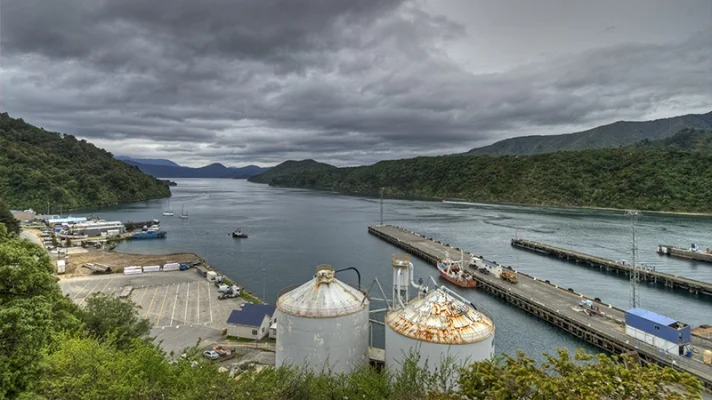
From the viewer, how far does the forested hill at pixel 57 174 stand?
12144 cm

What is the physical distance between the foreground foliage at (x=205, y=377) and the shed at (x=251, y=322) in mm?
12507

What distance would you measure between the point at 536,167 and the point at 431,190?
52556 millimetres

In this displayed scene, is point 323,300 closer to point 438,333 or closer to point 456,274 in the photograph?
point 438,333

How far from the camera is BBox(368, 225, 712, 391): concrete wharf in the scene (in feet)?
83.5

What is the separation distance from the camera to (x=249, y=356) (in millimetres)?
25297

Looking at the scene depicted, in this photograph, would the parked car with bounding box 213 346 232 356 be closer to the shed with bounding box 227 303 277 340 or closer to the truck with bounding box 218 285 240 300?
the shed with bounding box 227 303 277 340

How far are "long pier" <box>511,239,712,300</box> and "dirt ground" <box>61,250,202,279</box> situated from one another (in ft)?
191

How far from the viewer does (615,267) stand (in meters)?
54.8

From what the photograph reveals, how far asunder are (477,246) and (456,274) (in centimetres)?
2363

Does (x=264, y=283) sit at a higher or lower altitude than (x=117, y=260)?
lower

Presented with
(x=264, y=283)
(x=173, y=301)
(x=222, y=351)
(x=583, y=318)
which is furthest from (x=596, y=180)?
(x=222, y=351)

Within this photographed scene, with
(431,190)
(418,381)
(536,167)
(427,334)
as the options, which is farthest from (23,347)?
(431,190)

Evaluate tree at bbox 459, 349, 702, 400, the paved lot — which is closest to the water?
the paved lot

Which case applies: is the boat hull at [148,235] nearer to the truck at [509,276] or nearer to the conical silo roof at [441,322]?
the truck at [509,276]
